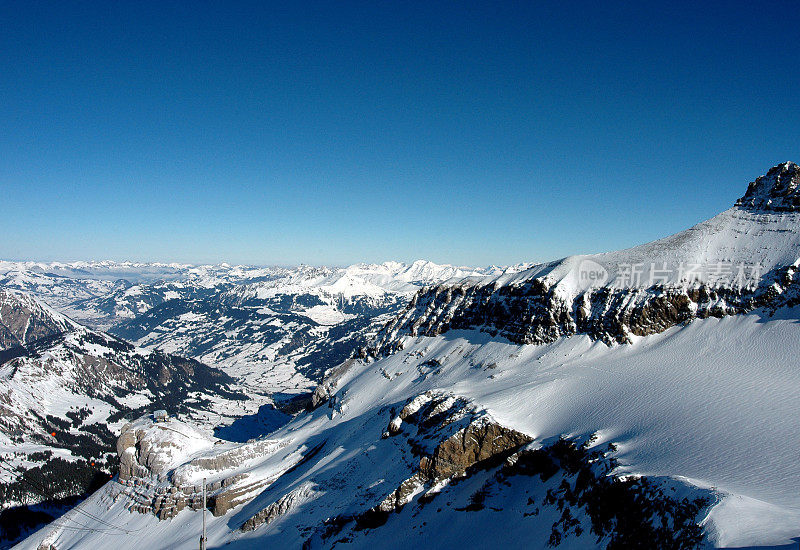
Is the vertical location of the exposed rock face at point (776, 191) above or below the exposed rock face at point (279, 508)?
above

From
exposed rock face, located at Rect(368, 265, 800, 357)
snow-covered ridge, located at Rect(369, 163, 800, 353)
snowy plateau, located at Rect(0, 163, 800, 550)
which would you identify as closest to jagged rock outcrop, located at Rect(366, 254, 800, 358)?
exposed rock face, located at Rect(368, 265, 800, 357)

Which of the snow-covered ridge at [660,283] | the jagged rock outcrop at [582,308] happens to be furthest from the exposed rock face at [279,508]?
the snow-covered ridge at [660,283]

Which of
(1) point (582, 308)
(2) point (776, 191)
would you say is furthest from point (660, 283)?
(2) point (776, 191)

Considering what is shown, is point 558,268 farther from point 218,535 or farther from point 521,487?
point 218,535

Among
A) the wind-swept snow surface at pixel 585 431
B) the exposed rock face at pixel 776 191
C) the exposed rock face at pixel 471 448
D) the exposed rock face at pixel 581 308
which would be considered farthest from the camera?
the exposed rock face at pixel 776 191

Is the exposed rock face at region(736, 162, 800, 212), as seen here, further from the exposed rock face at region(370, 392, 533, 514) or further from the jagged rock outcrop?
the exposed rock face at region(370, 392, 533, 514)

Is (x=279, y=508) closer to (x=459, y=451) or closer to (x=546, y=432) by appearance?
(x=459, y=451)

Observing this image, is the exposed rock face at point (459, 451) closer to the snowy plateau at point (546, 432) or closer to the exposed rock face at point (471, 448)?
the exposed rock face at point (471, 448)

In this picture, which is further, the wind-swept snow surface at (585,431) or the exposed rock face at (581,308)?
the exposed rock face at (581,308)

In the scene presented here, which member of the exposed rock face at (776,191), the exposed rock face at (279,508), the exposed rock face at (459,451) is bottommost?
the exposed rock face at (279,508)
